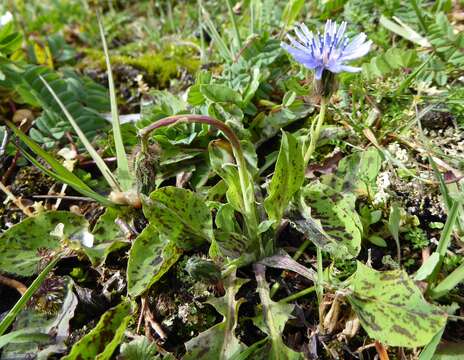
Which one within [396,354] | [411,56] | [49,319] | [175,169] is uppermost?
[411,56]

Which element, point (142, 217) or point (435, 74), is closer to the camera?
point (142, 217)

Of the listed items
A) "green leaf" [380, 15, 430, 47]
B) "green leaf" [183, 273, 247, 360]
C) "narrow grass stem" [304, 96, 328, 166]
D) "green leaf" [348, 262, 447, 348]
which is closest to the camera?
"green leaf" [348, 262, 447, 348]

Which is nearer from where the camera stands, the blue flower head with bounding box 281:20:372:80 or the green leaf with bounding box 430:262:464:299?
the green leaf with bounding box 430:262:464:299

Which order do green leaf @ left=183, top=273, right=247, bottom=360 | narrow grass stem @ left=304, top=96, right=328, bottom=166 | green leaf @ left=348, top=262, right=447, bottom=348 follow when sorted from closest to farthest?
green leaf @ left=348, top=262, right=447, bottom=348 < green leaf @ left=183, top=273, right=247, bottom=360 < narrow grass stem @ left=304, top=96, right=328, bottom=166

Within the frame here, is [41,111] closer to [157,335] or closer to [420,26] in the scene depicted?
[157,335]

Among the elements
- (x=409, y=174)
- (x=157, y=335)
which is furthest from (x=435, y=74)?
(x=157, y=335)

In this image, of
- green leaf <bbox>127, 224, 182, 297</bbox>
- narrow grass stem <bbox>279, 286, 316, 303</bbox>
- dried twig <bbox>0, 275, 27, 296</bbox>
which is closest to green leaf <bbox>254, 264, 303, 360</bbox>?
narrow grass stem <bbox>279, 286, 316, 303</bbox>

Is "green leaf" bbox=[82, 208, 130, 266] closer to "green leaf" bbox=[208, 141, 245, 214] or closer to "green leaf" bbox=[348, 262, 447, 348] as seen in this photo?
"green leaf" bbox=[208, 141, 245, 214]
